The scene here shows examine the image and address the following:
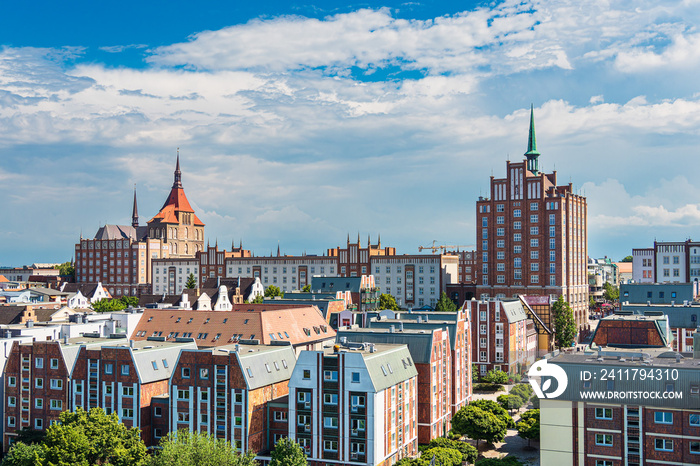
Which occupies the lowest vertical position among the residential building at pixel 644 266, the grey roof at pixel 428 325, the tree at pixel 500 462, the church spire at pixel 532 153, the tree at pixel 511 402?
the tree at pixel 500 462

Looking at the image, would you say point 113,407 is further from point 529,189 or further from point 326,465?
point 529,189

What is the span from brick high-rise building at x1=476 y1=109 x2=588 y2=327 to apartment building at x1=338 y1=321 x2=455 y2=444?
71335 millimetres

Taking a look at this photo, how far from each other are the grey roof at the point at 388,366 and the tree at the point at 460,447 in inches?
277

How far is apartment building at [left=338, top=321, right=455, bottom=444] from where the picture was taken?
74375mm

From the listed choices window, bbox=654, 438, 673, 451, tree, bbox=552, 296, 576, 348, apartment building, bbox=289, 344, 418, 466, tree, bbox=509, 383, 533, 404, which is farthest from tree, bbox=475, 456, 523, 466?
tree, bbox=552, 296, 576, 348

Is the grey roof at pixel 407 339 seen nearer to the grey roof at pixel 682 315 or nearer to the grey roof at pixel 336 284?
the grey roof at pixel 682 315

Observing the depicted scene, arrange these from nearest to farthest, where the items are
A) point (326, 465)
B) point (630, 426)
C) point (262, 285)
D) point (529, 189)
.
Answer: point (630, 426), point (326, 465), point (529, 189), point (262, 285)

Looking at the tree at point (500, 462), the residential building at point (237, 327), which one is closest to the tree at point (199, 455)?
the tree at point (500, 462)

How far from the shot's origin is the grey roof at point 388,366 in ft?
208

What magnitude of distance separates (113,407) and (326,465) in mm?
23893

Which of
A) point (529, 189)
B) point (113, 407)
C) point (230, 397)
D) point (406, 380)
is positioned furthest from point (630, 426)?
point (529, 189)

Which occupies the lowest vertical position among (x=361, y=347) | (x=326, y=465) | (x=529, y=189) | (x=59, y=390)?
(x=326, y=465)

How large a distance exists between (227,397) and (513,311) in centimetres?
6098

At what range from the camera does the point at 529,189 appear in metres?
148
